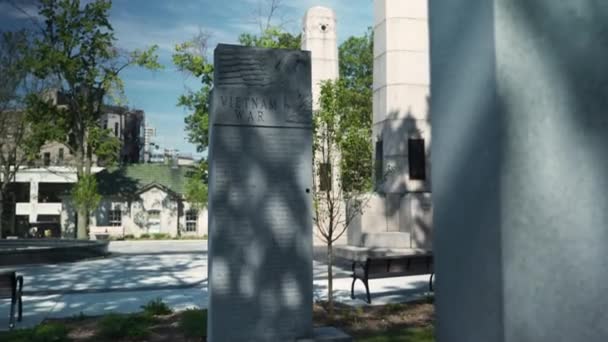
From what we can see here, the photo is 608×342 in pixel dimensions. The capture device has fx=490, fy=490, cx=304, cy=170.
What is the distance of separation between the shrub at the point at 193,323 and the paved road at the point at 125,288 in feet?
4.47

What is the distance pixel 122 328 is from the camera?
7383 millimetres

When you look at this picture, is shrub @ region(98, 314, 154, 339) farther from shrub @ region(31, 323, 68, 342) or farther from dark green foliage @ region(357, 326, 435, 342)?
dark green foliage @ region(357, 326, 435, 342)

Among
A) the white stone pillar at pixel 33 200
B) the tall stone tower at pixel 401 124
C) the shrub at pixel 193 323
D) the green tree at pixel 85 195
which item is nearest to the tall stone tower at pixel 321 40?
the tall stone tower at pixel 401 124

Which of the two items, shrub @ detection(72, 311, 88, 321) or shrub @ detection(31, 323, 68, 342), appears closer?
shrub @ detection(31, 323, 68, 342)

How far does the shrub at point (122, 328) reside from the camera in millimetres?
7273

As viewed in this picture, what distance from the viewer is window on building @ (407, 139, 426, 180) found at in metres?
17.9

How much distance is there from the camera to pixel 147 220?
46031 mm

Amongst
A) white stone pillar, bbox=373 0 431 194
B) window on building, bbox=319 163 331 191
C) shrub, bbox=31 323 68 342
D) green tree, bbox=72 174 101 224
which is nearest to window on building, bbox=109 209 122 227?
green tree, bbox=72 174 101 224

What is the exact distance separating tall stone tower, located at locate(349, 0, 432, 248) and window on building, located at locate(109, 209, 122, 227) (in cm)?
3318

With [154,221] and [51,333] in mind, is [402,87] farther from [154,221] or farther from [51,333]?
[154,221]

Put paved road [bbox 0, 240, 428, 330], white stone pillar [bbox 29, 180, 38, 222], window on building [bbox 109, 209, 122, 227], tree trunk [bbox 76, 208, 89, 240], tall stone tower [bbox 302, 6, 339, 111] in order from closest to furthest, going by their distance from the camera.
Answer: paved road [bbox 0, 240, 428, 330] < tall stone tower [bbox 302, 6, 339, 111] < tree trunk [bbox 76, 208, 89, 240] < window on building [bbox 109, 209, 122, 227] < white stone pillar [bbox 29, 180, 38, 222]

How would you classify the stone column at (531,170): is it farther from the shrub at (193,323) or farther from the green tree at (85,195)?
the green tree at (85,195)

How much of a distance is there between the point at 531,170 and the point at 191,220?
47446 mm

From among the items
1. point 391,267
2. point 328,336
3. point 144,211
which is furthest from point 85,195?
point 328,336
